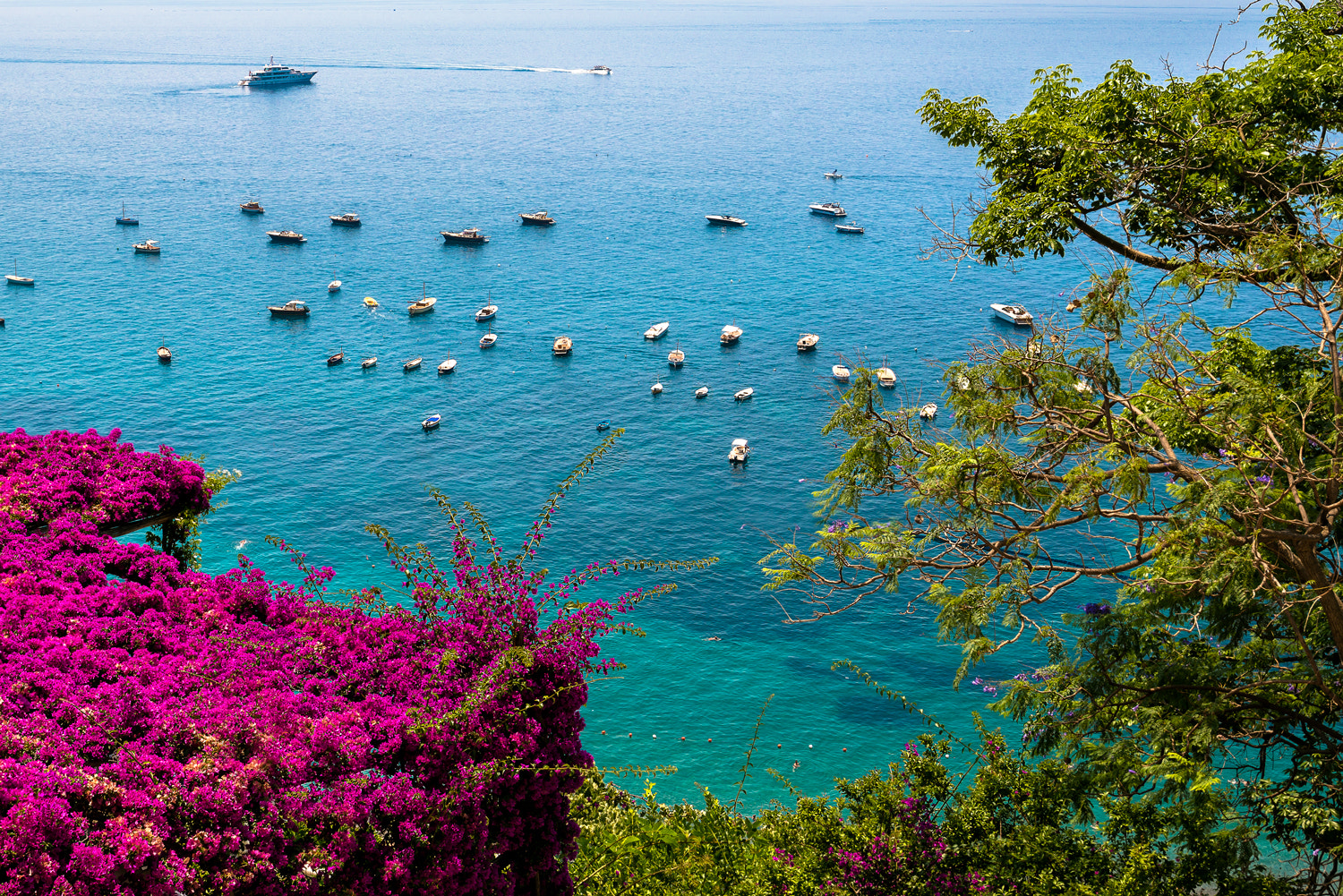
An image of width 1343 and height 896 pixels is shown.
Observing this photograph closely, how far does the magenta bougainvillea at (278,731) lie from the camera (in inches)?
472

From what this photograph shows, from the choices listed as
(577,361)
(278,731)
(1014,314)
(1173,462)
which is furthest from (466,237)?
(278,731)

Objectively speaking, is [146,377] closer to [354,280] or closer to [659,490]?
[354,280]

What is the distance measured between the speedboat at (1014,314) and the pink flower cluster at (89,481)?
82.3 m

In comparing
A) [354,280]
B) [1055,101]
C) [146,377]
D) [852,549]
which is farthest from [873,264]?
[852,549]

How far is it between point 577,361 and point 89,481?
68.1 meters

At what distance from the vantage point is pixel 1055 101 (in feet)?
79.2

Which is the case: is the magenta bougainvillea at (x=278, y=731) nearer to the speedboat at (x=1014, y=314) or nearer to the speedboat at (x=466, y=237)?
the speedboat at (x=1014, y=314)

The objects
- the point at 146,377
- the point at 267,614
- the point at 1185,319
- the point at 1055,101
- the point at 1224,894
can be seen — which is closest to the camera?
the point at 1224,894

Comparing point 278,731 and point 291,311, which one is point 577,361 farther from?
point 278,731

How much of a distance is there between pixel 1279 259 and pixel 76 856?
2034cm

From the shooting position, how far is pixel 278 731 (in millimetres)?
13781

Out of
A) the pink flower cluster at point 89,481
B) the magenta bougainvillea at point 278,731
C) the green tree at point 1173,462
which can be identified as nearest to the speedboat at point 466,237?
the pink flower cluster at point 89,481

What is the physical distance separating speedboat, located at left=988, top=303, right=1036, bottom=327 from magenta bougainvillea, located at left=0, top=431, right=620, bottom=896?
83299 mm

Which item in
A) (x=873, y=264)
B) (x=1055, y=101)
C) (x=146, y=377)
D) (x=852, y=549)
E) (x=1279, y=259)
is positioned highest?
(x=1055, y=101)
